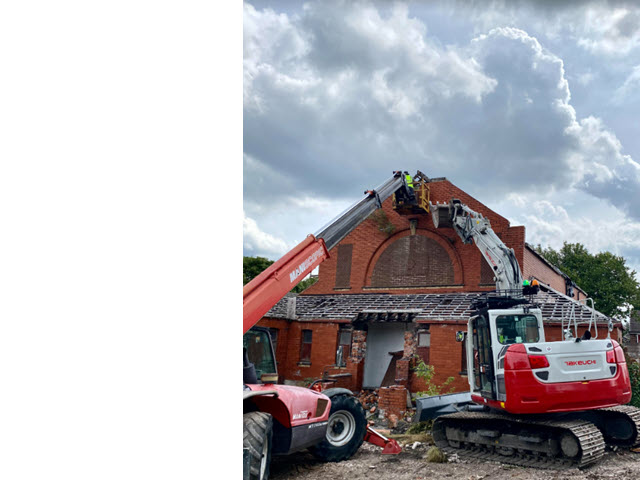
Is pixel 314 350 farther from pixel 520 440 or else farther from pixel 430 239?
pixel 520 440

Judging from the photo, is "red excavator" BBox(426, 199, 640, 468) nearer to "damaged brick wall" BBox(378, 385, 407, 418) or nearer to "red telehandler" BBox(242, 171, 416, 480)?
"red telehandler" BBox(242, 171, 416, 480)

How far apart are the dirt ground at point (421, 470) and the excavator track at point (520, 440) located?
0.28 meters

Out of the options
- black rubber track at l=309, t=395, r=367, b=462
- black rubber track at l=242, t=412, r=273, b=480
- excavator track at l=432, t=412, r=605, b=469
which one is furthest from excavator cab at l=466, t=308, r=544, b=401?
black rubber track at l=242, t=412, r=273, b=480

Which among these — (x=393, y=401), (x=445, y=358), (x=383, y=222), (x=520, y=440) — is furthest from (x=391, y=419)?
(x=383, y=222)

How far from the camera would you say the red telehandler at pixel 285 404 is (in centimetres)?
498

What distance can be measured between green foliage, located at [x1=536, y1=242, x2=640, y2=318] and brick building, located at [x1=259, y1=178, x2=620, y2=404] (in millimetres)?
18490

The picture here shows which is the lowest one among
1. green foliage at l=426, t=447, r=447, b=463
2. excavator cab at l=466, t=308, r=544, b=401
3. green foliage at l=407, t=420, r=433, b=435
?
green foliage at l=407, t=420, r=433, b=435

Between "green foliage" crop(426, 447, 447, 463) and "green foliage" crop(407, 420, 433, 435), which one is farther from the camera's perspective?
"green foliage" crop(407, 420, 433, 435)

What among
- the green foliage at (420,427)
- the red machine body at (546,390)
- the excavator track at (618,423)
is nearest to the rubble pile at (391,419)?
the green foliage at (420,427)

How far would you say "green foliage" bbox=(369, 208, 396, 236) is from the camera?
19438 millimetres

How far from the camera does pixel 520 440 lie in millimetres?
7480

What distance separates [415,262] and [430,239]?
3.44 ft
